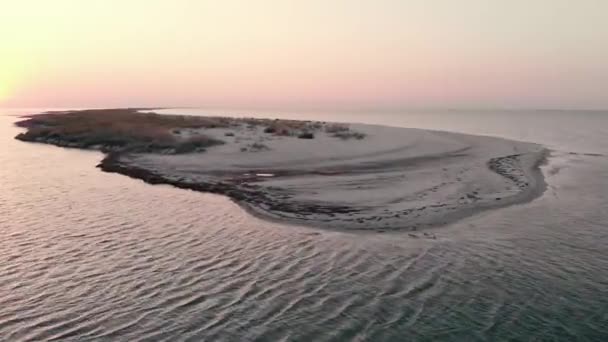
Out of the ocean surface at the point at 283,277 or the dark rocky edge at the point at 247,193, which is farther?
the dark rocky edge at the point at 247,193

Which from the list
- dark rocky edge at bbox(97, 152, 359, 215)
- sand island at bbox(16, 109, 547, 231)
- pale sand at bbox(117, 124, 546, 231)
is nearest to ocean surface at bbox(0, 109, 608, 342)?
dark rocky edge at bbox(97, 152, 359, 215)

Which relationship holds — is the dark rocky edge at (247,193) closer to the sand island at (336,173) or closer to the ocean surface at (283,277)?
the sand island at (336,173)

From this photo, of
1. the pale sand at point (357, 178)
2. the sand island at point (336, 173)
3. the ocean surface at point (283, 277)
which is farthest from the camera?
the sand island at point (336, 173)

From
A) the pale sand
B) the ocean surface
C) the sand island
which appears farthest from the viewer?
the sand island

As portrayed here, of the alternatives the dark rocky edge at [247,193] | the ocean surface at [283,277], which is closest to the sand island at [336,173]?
the dark rocky edge at [247,193]

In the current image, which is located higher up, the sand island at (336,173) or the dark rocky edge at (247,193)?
the sand island at (336,173)

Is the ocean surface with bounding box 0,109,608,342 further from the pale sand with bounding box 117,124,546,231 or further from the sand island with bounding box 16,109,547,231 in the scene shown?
the sand island with bounding box 16,109,547,231
